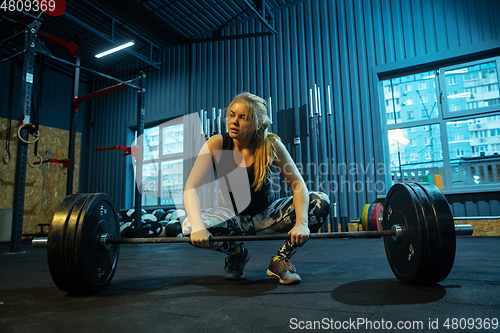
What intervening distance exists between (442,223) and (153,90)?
620 cm

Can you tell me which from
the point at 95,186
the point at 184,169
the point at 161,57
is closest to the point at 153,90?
the point at 161,57

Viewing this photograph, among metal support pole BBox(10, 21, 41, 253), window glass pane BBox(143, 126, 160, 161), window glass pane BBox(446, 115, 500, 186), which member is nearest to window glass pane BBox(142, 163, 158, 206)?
window glass pane BBox(143, 126, 160, 161)

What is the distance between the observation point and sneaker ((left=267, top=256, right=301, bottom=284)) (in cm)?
137

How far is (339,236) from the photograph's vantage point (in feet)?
4.08

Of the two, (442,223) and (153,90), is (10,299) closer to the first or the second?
(442,223)

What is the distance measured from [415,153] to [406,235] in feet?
13.4

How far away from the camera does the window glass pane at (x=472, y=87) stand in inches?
152

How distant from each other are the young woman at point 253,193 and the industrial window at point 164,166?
458cm

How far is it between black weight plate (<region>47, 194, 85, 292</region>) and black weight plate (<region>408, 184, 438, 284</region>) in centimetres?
124

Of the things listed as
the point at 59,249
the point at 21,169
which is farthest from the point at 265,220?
the point at 21,169

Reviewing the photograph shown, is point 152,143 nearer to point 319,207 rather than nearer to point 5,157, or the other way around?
point 5,157

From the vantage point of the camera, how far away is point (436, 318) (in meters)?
0.83

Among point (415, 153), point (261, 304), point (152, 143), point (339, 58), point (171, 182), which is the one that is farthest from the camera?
point (152, 143)

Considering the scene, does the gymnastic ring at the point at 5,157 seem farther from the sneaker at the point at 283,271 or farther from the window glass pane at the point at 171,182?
the sneaker at the point at 283,271
